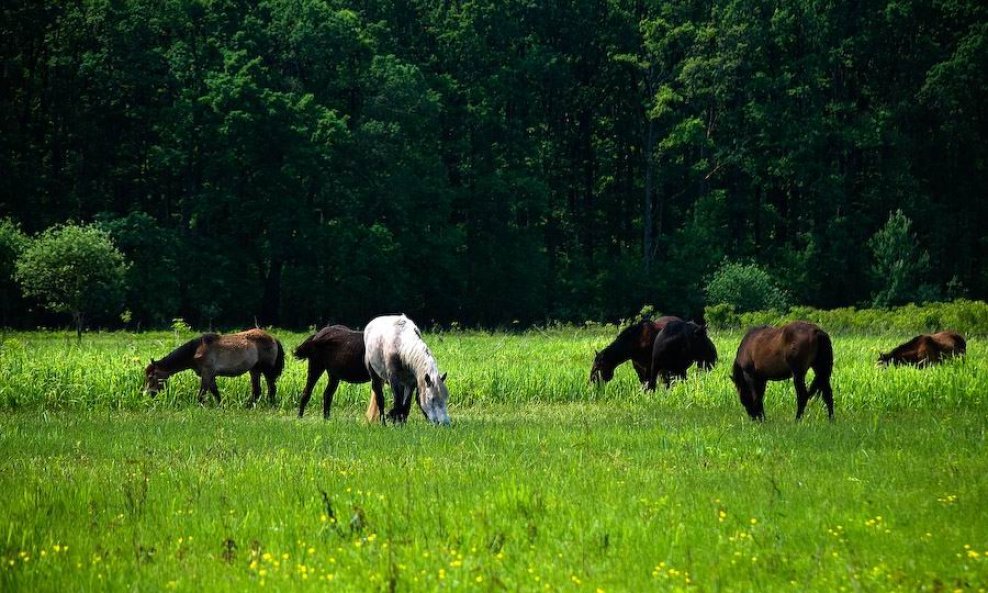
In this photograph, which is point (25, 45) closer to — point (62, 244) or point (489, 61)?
point (62, 244)

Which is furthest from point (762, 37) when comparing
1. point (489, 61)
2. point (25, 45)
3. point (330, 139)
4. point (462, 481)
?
point (462, 481)

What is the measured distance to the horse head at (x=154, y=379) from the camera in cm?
2116

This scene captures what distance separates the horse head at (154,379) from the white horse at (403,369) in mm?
5003

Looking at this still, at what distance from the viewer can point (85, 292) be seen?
4069cm

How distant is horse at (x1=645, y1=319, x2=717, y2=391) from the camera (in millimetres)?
22688

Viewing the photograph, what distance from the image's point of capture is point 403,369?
59.1ft

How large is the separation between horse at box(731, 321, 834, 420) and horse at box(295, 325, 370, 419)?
22.1 feet

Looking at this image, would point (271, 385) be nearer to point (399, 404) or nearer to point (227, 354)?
point (227, 354)

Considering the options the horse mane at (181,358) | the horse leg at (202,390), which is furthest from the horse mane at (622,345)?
the horse mane at (181,358)

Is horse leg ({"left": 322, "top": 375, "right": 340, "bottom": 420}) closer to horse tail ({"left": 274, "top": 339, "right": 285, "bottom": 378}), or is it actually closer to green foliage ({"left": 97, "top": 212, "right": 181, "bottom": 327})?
horse tail ({"left": 274, "top": 339, "right": 285, "bottom": 378})

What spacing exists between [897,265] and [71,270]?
41.4 metres

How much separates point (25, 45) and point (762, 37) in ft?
140

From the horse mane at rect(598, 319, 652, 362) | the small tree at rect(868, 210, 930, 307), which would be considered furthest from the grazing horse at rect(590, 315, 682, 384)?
the small tree at rect(868, 210, 930, 307)

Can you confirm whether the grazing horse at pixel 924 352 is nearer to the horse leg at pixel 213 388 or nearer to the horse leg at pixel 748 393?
the horse leg at pixel 748 393
